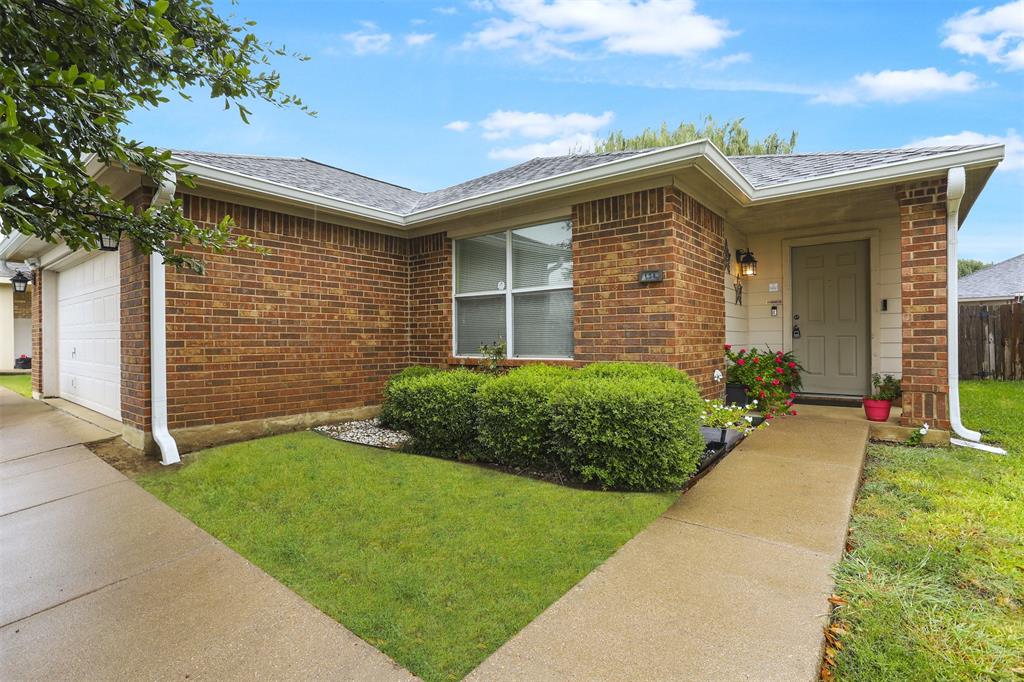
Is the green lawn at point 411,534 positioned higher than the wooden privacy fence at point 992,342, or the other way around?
the wooden privacy fence at point 992,342

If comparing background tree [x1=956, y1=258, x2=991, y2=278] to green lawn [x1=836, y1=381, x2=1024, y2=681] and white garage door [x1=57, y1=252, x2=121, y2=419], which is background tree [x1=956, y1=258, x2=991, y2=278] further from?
white garage door [x1=57, y1=252, x2=121, y2=419]

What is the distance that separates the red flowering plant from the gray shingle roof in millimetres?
2061

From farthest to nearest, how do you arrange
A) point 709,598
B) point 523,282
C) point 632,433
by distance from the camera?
point 523,282 → point 632,433 → point 709,598

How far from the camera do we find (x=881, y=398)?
5168 mm

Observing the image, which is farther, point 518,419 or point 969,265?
point 969,265

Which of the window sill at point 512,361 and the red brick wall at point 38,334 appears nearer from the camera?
the window sill at point 512,361

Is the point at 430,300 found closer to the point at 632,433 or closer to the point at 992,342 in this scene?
the point at 632,433

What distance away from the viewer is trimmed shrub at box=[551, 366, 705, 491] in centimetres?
335

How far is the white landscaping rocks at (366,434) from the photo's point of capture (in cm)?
514

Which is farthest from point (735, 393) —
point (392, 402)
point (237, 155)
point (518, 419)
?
point (237, 155)

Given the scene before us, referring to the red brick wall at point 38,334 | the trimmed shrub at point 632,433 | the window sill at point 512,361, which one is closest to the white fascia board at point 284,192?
the window sill at point 512,361

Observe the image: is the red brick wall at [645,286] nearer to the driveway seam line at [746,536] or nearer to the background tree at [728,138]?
the driveway seam line at [746,536]

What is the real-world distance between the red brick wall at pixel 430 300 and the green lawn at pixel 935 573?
479 centimetres

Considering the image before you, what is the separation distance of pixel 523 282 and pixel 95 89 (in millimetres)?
4259
